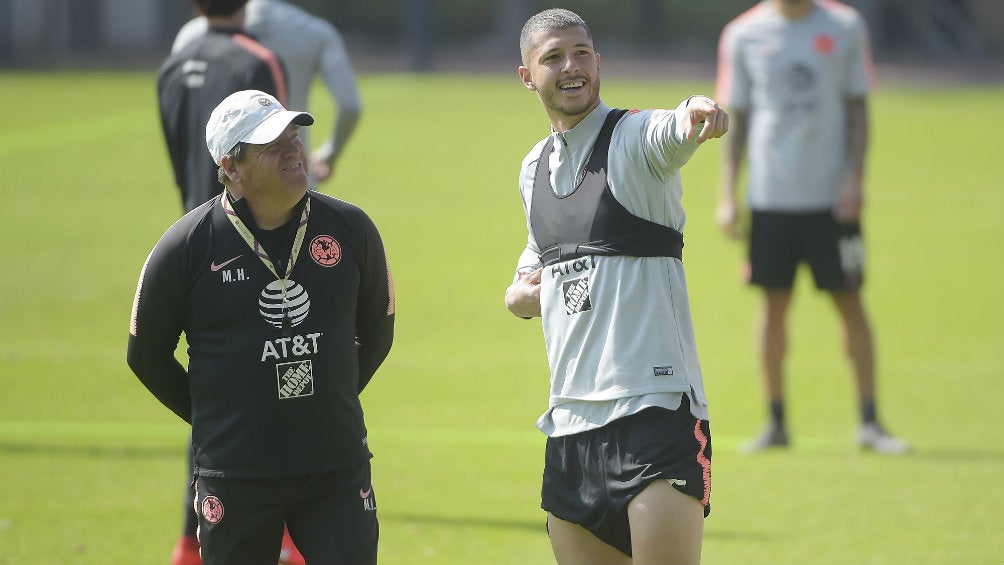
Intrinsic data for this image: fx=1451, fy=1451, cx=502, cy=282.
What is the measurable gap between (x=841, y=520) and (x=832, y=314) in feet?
18.7

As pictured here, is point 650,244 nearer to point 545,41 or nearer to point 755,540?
point 545,41

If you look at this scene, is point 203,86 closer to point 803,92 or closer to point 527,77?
point 527,77

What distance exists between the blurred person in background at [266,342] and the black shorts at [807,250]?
438 centimetres

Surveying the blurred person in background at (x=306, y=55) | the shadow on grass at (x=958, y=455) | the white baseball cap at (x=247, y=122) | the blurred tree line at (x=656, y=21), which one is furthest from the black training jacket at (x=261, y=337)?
the blurred tree line at (x=656, y=21)

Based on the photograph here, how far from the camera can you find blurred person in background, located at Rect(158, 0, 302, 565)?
5879 millimetres

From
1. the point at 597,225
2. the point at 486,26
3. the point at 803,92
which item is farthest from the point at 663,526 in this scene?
the point at 486,26

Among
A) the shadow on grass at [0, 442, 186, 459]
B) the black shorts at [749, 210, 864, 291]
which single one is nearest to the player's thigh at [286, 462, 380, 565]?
the shadow on grass at [0, 442, 186, 459]

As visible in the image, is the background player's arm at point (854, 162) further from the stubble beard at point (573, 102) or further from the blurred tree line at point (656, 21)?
the blurred tree line at point (656, 21)

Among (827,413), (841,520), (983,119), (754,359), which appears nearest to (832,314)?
(754,359)

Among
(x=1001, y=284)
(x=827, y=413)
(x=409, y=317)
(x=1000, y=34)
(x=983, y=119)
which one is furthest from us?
(x=1000, y=34)

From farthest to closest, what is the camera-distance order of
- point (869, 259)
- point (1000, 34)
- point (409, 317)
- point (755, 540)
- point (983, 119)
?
1. point (1000, 34)
2. point (983, 119)
3. point (869, 259)
4. point (409, 317)
5. point (755, 540)

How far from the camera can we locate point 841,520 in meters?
6.95

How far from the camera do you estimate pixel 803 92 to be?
8320 mm

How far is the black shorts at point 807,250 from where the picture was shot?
816 cm
